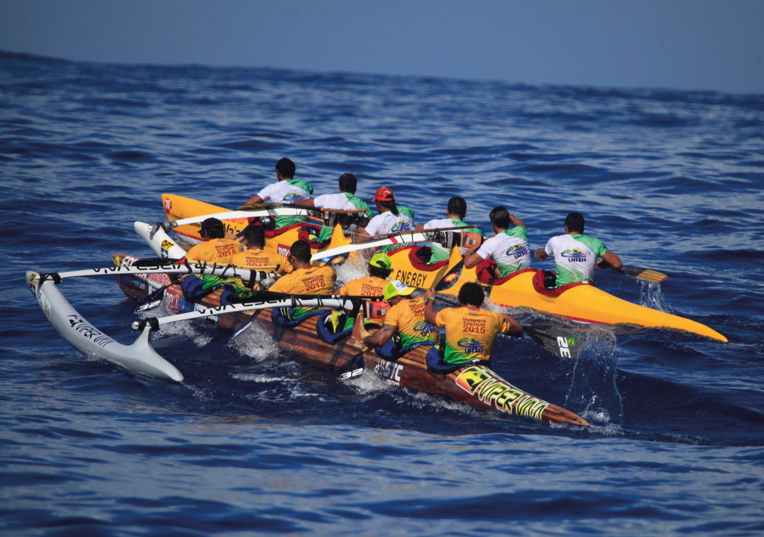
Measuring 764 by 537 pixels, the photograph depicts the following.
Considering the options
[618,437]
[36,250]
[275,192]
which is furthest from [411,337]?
[36,250]

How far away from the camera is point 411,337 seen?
9.74 m

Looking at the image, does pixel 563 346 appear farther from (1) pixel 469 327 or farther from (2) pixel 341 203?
(2) pixel 341 203

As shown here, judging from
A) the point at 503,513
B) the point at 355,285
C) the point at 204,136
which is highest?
the point at 204,136

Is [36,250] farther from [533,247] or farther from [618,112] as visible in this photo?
[618,112]

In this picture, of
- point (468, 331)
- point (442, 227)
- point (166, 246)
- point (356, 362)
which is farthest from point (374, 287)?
point (166, 246)

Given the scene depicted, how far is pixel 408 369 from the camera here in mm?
9602

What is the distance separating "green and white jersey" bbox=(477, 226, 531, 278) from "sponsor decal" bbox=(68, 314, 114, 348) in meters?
6.10

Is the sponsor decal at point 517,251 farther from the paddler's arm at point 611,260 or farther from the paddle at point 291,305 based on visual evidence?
the paddle at point 291,305

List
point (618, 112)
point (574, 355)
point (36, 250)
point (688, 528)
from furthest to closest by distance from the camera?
point (618, 112) → point (36, 250) → point (574, 355) → point (688, 528)

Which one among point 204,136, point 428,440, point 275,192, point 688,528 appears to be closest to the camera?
point 688,528

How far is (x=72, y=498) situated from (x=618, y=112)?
148 ft

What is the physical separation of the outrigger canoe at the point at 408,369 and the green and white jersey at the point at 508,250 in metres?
3.37


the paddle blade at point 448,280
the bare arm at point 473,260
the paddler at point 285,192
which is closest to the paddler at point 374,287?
the bare arm at point 473,260

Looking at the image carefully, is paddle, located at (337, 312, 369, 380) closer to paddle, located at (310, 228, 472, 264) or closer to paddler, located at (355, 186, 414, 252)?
paddle, located at (310, 228, 472, 264)
